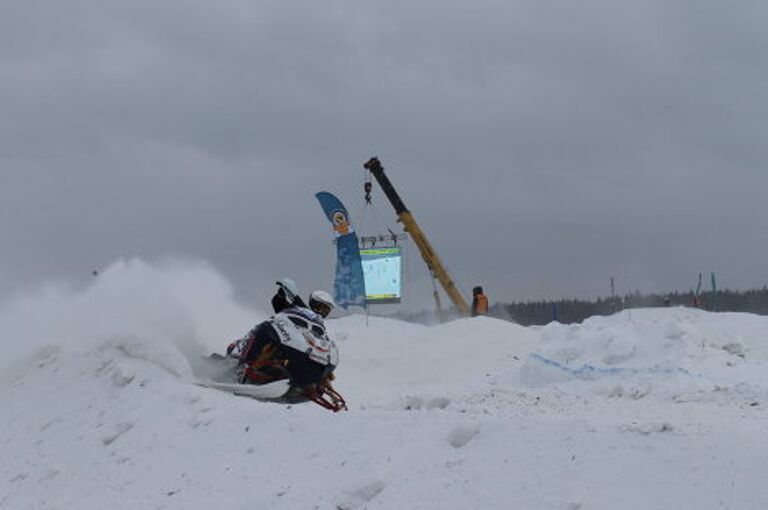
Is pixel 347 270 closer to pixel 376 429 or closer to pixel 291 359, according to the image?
pixel 291 359

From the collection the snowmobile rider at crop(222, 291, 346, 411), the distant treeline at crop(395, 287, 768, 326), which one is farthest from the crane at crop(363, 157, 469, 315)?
the snowmobile rider at crop(222, 291, 346, 411)

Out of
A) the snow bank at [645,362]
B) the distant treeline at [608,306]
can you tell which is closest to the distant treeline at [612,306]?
the distant treeline at [608,306]

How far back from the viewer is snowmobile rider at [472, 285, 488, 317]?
87.0ft

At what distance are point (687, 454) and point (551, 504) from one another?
91cm

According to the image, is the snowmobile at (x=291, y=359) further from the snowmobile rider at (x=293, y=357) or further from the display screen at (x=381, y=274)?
the display screen at (x=381, y=274)

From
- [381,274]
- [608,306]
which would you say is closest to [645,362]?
[381,274]

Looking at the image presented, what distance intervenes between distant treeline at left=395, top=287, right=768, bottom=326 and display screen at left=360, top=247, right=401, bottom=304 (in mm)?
3453

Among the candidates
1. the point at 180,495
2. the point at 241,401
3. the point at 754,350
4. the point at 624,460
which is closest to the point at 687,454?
the point at 624,460

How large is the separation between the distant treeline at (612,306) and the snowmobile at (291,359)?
2037cm

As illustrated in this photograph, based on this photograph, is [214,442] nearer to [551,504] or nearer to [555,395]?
[551,504]

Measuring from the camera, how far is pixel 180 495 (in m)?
6.90

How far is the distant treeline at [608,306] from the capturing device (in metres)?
31.2

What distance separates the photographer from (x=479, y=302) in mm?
26594

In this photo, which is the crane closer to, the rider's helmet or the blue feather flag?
the blue feather flag
